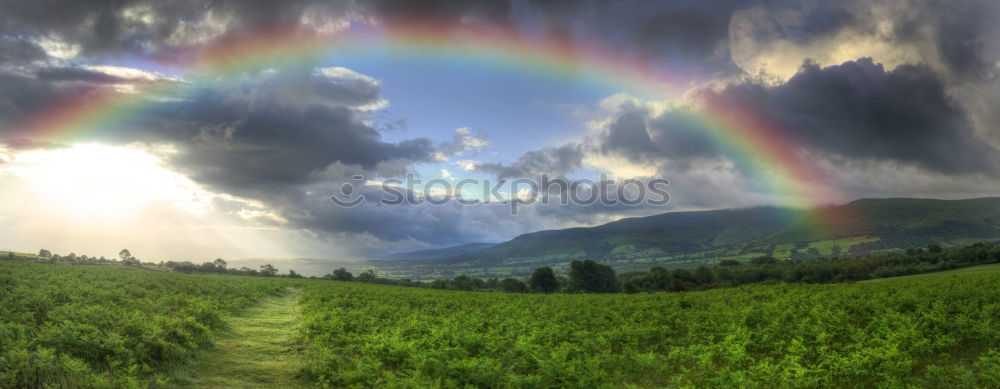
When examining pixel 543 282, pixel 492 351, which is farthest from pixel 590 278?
pixel 492 351

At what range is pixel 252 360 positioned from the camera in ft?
56.6

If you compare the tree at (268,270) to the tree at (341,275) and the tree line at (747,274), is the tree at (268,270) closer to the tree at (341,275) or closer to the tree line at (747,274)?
the tree at (341,275)

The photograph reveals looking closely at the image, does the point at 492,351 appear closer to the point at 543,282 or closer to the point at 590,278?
the point at 543,282

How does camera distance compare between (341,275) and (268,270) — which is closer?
(341,275)

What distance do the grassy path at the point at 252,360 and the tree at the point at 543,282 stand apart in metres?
85.5

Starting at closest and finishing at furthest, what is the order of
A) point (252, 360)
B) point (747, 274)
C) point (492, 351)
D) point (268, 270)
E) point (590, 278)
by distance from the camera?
1. point (252, 360)
2. point (492, 351)
3. point (590, 278)
4. point (747, 274)
5. point (268, 270)

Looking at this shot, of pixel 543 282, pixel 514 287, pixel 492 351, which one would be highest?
pixel 492 351

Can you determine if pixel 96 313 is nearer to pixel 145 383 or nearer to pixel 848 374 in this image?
pixel 145 383

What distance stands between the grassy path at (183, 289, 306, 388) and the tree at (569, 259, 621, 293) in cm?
8731

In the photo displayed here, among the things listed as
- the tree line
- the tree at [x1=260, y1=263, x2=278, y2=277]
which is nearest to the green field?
the tree line

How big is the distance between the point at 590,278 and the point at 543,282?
10806mm

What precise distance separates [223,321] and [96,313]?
18.7 ft

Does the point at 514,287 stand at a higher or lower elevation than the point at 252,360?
lower

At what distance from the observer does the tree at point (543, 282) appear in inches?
4228
